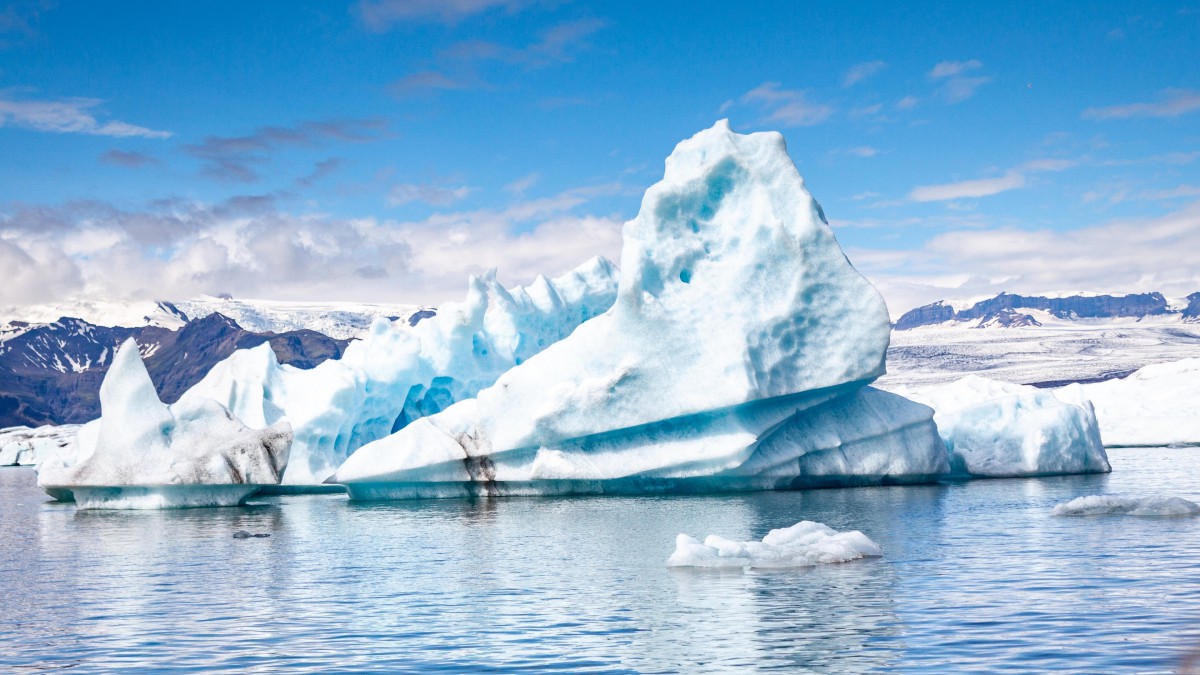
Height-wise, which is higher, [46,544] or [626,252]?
[626,252]

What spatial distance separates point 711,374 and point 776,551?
37.6ft

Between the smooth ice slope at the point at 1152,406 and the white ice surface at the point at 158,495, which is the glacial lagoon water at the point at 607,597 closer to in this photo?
the white ice surface at the point at 158,495

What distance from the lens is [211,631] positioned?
11.7 metres

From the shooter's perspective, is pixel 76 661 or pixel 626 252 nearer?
pixel 76 661

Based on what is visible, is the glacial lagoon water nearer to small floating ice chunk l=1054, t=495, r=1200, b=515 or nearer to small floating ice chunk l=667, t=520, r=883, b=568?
small floating ice chunk l=667, t=520, r=883, b=568

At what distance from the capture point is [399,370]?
3816 cm

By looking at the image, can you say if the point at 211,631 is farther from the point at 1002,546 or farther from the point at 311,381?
the point at 311,381

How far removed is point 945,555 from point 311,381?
25.4m

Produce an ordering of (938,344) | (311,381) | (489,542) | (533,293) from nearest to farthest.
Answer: (489,542) < (311,381) < (533,293) < (938,344)

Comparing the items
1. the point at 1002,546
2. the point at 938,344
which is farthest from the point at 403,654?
the point at 938,344

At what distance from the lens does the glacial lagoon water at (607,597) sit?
32.5ft

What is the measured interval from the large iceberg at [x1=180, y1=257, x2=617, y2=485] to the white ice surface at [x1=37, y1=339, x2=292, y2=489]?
22.7ft

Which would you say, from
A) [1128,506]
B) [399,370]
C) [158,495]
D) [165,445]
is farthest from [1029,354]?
[165,445]

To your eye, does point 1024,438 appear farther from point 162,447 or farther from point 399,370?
point 162,447
